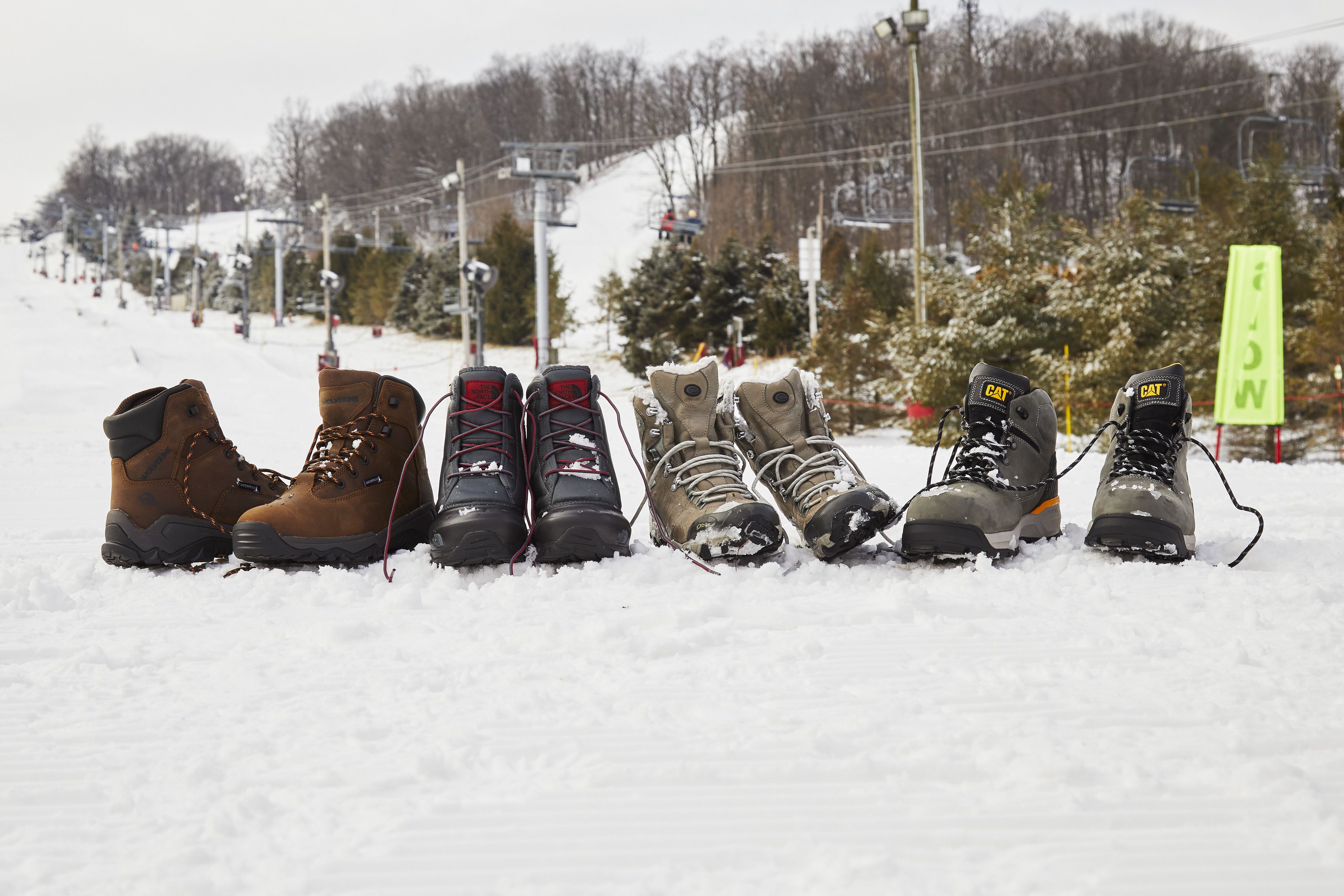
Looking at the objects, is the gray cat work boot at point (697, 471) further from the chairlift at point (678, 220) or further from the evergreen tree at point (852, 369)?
the chairlift at point (678, 220)

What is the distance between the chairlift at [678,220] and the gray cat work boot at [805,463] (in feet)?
80.3

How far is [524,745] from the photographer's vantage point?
137 cm

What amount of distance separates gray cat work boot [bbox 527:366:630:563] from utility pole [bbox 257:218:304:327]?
38902 millimetres

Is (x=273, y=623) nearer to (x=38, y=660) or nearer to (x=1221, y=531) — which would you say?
(x=38, y=660)

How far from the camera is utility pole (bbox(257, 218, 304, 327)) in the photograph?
126 ft

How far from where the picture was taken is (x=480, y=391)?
107 inches

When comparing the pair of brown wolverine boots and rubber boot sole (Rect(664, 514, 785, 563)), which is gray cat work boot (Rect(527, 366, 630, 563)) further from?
the pair of brown wolverine boots

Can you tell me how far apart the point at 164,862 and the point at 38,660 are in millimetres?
962

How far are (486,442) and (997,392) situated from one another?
145 cm

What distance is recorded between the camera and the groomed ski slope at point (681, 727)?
42.1 inches

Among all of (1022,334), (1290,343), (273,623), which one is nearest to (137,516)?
(273,623)

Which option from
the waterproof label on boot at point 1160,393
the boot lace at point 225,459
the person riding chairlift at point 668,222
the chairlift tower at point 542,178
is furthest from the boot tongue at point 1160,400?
the person riding chairlift at point 668,222

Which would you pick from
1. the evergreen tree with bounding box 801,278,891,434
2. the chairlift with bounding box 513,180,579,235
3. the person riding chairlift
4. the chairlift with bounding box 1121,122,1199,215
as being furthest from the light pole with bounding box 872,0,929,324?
the person riding chairlift

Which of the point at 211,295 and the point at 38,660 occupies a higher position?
the point at 211,295
